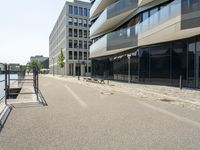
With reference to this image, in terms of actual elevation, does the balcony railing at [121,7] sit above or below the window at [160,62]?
above

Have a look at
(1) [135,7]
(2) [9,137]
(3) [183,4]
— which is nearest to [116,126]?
(2) [9,137]

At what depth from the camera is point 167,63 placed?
23.0 m

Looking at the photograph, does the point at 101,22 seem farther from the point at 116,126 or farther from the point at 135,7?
the point at 116,126

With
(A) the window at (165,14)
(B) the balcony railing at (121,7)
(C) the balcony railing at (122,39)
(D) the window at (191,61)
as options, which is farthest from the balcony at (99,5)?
(D) the window at (191,61)

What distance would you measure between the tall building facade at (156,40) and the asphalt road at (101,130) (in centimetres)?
1032

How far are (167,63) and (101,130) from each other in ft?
59.4

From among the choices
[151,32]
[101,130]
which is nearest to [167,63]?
[151,32]

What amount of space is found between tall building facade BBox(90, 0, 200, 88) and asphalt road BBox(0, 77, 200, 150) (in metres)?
10.3

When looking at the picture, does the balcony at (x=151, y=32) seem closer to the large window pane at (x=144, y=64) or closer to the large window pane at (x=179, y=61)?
the large window pane at (x=144, y=64)

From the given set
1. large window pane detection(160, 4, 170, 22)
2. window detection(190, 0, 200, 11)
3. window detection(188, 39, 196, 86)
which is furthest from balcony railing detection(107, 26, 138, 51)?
window detection(190, 0, 200, 11)

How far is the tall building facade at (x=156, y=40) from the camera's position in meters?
17.8

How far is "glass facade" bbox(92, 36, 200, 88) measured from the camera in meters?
19.9

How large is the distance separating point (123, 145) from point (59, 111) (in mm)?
4623

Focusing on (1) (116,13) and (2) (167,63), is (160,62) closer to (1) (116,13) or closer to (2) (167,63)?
(2) (167,63)
